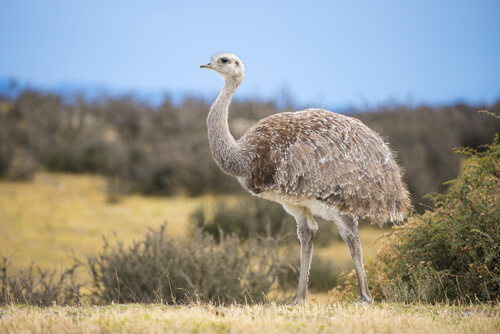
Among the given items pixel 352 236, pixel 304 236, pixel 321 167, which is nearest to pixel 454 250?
pixel 352 236

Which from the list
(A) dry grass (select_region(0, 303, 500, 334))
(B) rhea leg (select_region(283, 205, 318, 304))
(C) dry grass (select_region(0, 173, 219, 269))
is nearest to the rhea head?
(B) rhea leg (select_region(283, 205, 318, 304))

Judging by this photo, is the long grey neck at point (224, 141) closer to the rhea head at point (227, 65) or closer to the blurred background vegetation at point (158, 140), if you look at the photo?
the rhea head at point (227, 65)

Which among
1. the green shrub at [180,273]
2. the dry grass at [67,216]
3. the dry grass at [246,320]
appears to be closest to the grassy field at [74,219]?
the dry grass at [67,216]

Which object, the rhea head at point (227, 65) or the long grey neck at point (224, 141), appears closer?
the long grey neck at point (224, 141)

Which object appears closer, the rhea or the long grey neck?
the rhea

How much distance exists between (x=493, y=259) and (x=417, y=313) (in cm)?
146

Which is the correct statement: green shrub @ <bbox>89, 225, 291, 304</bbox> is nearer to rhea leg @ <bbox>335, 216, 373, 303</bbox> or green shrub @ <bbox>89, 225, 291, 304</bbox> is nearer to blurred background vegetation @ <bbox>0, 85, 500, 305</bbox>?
blurred background vegetation @ <bbox>0, 85, 500, 305</bbox>

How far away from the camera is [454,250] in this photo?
5938mm

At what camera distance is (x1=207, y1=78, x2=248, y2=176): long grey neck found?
5.64 m

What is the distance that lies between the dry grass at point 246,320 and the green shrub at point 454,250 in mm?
775

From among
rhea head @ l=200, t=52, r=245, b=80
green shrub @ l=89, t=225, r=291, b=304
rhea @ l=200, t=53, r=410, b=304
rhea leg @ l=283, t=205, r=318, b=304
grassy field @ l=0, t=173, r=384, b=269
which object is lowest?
grassy field @ l=0, t=173, r=384, b=269

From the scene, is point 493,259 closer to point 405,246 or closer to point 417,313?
point 405,246

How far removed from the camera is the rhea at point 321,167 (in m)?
5.39

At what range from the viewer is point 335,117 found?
19.3ft
